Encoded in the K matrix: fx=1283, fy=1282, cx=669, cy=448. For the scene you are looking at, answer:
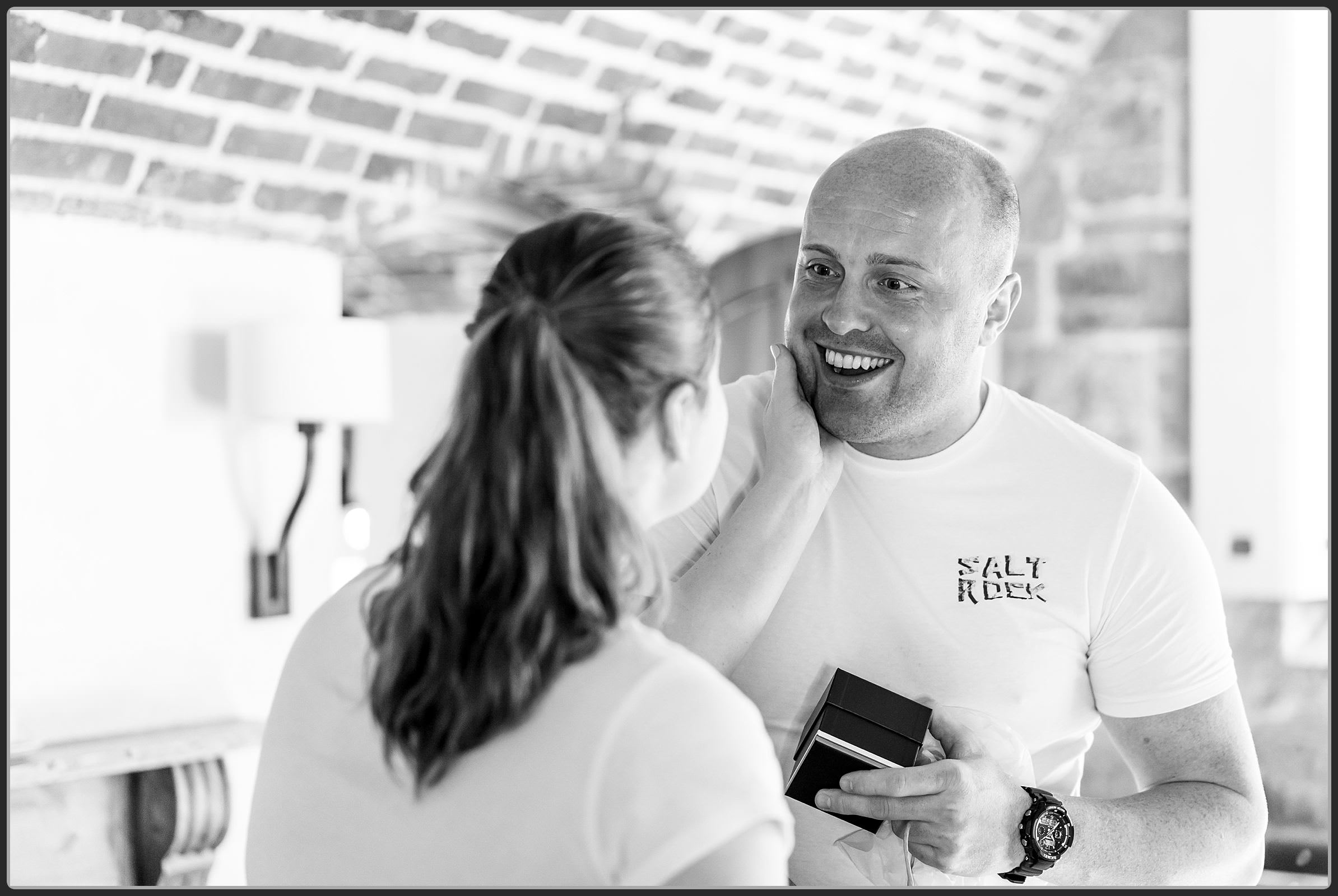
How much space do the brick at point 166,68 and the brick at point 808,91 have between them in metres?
1.86

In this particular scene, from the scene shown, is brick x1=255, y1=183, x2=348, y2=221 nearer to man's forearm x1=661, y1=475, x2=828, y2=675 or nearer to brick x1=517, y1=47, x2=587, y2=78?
brick x1=517, y1=47, x2=587, y2=78

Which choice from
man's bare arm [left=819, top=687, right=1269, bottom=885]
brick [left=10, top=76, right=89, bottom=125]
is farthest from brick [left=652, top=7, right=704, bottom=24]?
man's bare arm [left=819, top=687, right=1269, bottom=885]

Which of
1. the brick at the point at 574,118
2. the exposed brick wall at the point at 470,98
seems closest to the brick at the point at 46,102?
the exposed brick wall at the point at 470,98

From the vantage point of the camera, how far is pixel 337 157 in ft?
10.8

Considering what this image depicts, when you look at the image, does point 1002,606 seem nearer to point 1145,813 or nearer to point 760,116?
point 1145,813

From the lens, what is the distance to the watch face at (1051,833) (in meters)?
1.58

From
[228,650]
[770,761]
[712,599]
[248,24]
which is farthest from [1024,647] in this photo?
[228,650]

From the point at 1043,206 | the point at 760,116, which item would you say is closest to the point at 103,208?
the point at 760,116

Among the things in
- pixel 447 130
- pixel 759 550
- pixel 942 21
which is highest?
pixel 942 21

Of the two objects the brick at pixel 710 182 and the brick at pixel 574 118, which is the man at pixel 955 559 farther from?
the brick at pixel 710 182

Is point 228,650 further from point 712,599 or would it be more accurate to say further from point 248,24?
point 712,599

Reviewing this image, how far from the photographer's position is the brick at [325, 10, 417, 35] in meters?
2.90

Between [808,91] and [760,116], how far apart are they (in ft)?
0.55

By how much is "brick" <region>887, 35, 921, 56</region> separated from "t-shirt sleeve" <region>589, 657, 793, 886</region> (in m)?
3.42
